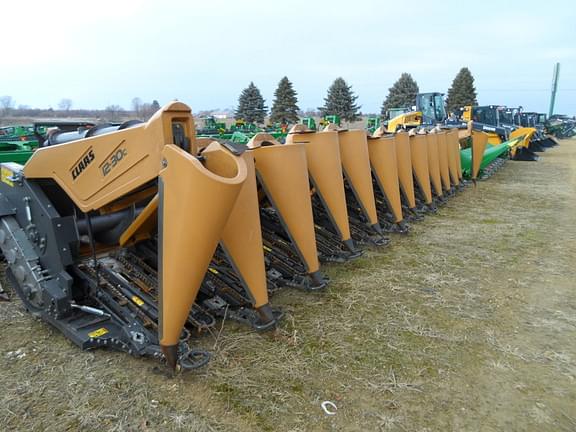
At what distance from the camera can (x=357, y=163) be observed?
15.6ft

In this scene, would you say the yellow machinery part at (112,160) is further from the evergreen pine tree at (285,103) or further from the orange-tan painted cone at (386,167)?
the evergreen pine tree at (285,103)

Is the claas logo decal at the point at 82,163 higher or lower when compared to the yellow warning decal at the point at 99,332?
higher

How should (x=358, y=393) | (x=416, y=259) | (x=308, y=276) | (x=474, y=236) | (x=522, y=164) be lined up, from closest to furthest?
1. (x=358, y=393)
2. (x=308, y=276)
3. (x=416, y=259)
4. (x=474, y=236)
5. (x=522, y=164)

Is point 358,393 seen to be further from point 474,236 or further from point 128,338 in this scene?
point 474,236

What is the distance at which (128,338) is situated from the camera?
2.54 m

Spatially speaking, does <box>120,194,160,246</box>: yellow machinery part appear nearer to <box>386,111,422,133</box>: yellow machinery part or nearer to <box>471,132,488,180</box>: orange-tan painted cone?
<box>471,132,488,180</box>: orange-tan painted cone

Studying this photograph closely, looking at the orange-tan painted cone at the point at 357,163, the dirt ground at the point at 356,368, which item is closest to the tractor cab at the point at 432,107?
the orange-tan painted cone at the point at 357,163

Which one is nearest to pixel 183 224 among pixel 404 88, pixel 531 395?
pixel 531 395

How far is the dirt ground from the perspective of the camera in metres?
2.08

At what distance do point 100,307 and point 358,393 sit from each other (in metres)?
1.84

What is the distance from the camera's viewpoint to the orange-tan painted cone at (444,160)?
7.74 metres

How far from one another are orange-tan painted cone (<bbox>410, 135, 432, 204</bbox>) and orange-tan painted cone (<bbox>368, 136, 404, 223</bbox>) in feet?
3.99

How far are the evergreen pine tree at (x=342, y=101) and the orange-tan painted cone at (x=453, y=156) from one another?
42.5 meters

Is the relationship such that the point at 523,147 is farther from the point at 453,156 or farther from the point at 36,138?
the point at 36,138
